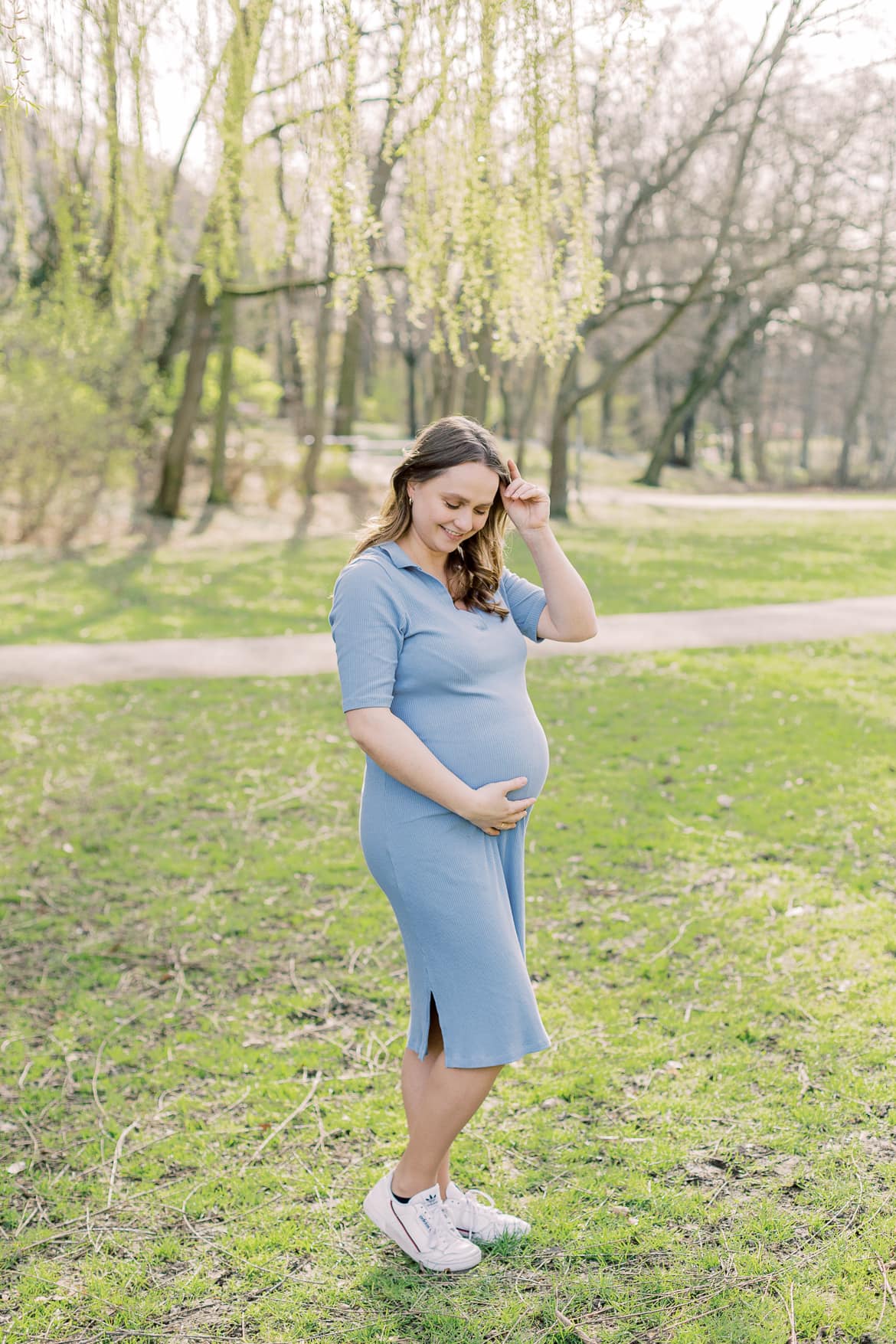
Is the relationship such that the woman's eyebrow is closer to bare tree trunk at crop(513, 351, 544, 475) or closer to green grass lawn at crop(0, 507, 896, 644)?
green grass lawn at crop(0, 507, 896, 644)

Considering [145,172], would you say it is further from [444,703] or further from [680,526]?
[680,526]

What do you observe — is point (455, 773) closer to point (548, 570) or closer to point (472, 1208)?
point (548, 570)

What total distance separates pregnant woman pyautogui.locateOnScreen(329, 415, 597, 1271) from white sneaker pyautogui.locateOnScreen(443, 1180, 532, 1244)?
0.48 ft

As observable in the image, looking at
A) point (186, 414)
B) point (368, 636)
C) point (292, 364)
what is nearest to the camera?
point (368, 636)

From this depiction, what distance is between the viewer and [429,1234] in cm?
284

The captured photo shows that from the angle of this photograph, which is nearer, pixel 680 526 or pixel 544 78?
pixel 544 78

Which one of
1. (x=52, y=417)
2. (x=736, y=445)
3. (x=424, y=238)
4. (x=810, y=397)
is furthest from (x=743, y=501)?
(x=424, y=238)

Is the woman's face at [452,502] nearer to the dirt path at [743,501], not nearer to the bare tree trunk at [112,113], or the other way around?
the bare tree trunk at [112,113]

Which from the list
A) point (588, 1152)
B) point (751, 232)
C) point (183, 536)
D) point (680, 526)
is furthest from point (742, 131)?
point (588, 1152)

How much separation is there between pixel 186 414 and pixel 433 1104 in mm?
17326

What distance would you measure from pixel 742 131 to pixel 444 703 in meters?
21.5

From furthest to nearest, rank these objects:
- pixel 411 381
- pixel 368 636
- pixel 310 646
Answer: pixel 411 381 → pixel 310 646 → pixel 368 636

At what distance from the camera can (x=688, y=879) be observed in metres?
5.44

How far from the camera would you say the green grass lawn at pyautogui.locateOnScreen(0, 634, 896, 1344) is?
2.81m
